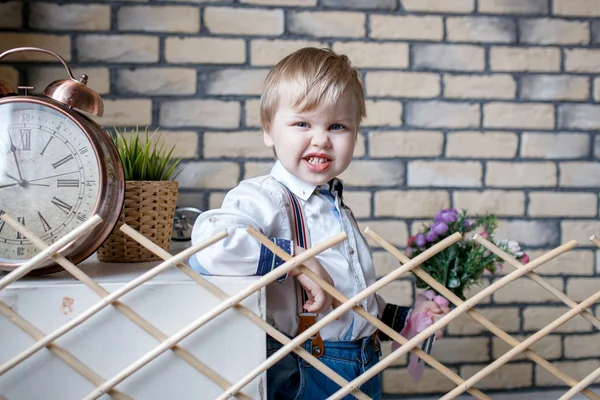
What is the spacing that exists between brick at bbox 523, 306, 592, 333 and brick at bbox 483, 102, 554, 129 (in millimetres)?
575

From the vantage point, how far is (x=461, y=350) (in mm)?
1854

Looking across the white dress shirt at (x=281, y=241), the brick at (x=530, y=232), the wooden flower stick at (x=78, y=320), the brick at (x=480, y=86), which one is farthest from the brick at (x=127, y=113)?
the brick at (x=530, y=232)

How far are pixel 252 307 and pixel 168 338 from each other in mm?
116

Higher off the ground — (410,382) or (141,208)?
(141,208)

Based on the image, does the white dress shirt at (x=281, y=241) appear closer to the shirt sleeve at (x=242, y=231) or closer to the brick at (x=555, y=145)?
the shirt sleeve at (x=242, y=231)

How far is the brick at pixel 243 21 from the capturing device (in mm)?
1679

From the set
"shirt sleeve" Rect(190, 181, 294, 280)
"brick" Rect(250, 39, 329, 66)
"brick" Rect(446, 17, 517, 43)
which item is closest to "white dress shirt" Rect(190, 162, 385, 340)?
"shirt sleeve" Rect(190, 181, 294, 280)

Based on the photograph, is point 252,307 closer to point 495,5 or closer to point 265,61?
point 265,61

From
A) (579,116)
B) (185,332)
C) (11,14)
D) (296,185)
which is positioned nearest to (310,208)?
(296,185)

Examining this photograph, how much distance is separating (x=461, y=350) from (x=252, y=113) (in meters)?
0.97

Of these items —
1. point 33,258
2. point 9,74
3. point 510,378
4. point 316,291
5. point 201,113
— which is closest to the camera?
point 33,258

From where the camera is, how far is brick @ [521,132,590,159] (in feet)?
6.02

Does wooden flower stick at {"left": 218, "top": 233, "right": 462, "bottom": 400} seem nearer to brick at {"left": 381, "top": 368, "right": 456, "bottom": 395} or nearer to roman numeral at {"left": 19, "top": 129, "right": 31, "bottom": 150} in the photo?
roman numeral at {"left": 19, "top": 129, "right": 31, "bottom": 150}

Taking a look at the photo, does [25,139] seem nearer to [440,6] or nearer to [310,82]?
[310,82]
